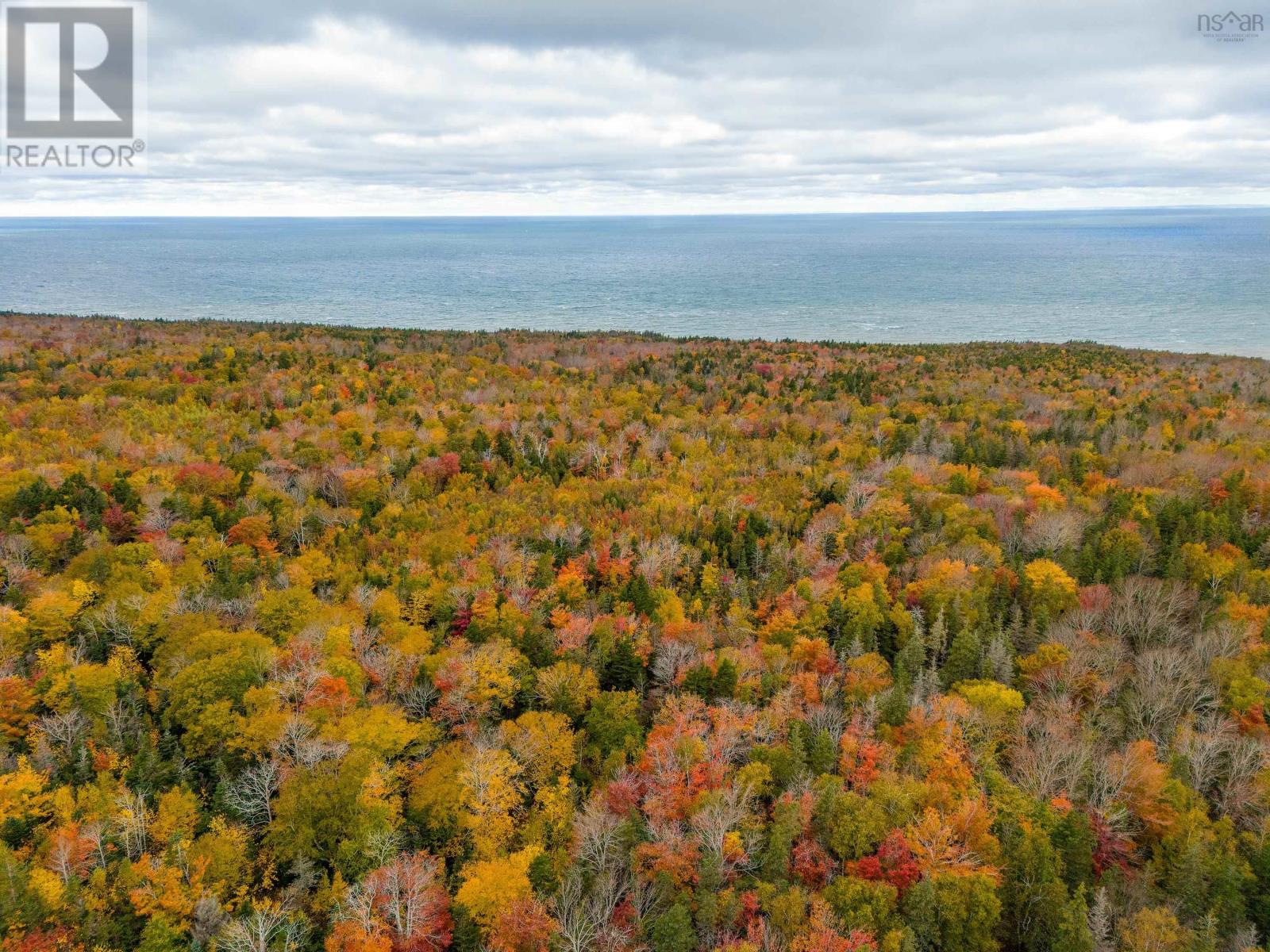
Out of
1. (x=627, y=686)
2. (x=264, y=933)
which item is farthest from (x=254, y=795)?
(x=627, y=686)

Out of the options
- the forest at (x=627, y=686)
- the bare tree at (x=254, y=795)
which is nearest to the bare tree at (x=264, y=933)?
the forest at (x=627, y=686)

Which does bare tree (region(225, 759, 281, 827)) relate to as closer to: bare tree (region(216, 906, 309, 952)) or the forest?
the forest

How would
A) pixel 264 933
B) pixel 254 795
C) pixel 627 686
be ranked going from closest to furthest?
pixel 264 933
pixel 254 795
pixel 627 686

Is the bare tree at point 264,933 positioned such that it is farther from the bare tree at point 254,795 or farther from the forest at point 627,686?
the bare tree at point 254,795

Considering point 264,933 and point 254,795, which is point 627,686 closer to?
point 254,795

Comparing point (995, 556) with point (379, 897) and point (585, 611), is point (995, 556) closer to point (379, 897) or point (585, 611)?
point (585, 611)

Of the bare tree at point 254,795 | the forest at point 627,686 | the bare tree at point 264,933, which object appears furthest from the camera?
the bare tree at point 254,795

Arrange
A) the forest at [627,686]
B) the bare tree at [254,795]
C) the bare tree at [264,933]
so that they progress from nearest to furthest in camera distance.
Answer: the bare tree at [264,933]
the forest at [627,686]
the bare tree at [254,795]

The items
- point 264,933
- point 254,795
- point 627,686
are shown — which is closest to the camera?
point 264,933

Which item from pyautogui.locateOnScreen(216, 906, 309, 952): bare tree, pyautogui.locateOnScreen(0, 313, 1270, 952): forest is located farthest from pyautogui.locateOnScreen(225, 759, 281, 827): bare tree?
pyautogui.locateOnScreen(216, 906, 309, 952): bare tree
